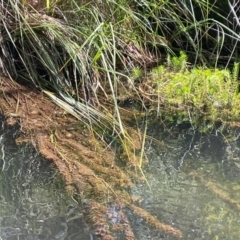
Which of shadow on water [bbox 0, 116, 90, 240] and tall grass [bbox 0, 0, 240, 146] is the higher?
tall grass [bbox 0, 0, 240, 146]

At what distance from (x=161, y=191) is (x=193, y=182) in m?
0.09

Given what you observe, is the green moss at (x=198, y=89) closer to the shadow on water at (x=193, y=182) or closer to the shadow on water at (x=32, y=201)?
the shadow on water at (x=193, y=182)

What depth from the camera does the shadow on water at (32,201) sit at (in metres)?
0.99

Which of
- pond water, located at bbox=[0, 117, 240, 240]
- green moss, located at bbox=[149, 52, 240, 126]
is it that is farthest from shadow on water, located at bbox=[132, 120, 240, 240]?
green moss, located at bbox=[149, 52, 240, 126]

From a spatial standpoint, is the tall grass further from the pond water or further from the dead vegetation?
the pond water

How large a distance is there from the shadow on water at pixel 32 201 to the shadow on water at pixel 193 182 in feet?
0.45

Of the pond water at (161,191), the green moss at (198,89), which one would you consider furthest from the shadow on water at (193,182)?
the green moss at (198,89)

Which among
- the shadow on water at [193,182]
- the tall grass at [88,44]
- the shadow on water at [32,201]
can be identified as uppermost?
the tall grass at [88,44]

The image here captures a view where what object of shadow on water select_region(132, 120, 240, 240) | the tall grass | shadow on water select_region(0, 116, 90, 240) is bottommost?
shadow on water select_region(132, 120, 240, 240)

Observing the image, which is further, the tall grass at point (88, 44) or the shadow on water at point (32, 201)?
the tall grass at point (88, 44)

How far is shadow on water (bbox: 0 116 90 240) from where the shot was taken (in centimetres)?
99

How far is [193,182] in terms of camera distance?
3.87 ft

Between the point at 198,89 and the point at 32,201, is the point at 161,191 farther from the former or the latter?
the point at 198,89

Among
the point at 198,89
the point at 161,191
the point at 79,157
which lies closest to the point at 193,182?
the point at 161,191
